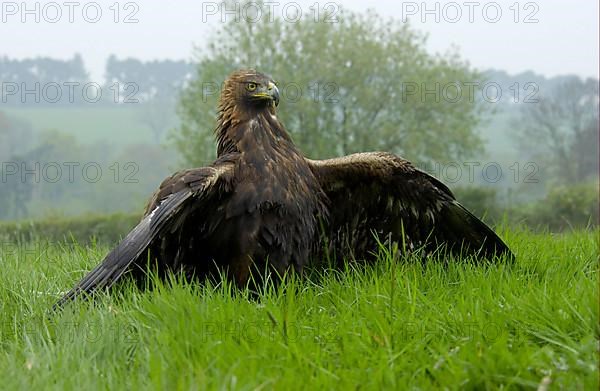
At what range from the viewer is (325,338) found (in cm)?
384

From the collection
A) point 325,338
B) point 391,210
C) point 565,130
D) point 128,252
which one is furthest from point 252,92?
point 565,130

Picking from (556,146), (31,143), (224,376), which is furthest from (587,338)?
(31,143)

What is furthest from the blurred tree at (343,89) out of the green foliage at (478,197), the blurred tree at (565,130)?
the blurred tree at (565,130)

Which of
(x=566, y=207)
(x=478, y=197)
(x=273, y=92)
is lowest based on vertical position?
(x=566, y=207)

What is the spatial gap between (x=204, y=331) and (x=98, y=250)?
3.65 m

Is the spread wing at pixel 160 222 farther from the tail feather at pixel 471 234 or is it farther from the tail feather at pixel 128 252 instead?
the tail feather at pixel 471 234

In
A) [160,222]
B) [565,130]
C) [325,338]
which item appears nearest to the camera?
[325,338]

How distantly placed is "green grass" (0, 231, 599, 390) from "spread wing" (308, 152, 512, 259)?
3.65 feet

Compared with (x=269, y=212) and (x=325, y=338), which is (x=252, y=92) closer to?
(x=269, y=212)

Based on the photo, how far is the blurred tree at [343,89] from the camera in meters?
25.5

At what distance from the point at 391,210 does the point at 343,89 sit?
20.4 m

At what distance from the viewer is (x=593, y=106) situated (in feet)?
125

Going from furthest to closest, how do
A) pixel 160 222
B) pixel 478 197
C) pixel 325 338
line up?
1. pixel 478 197
2. pixel 160 222
3. pixel 325 338

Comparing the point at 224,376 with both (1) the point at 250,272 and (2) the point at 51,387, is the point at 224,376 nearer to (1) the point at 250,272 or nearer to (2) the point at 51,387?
(2) the point at 51,387
